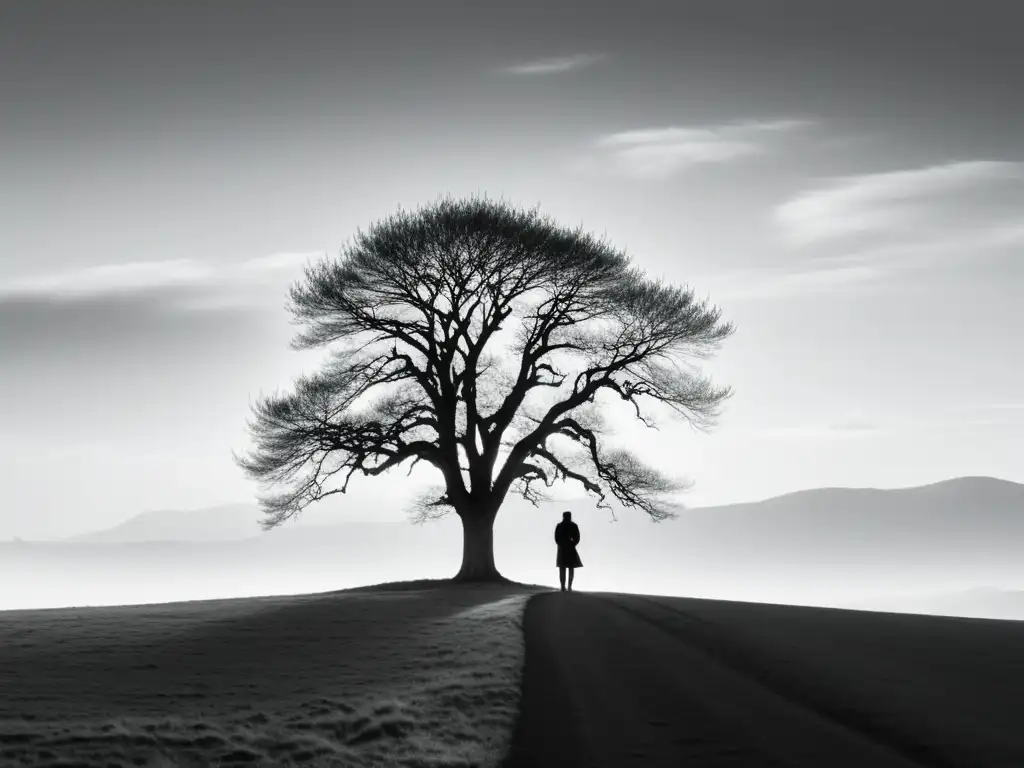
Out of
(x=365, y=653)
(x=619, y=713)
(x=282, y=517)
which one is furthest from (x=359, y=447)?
(x=619, y=713)

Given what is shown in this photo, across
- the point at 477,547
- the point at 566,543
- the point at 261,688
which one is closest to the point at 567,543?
the point at 566,543

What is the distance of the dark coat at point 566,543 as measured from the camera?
27.0m

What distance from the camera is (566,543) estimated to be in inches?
1071

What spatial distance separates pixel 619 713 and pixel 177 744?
464 centimetres

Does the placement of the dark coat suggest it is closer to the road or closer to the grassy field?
the grassy field

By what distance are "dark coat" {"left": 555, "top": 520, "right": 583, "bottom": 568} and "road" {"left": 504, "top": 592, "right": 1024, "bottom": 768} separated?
7.03 meters

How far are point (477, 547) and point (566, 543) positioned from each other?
6.84 metres

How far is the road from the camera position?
32.0 feet

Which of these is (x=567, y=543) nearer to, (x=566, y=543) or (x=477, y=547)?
(x=566, y=543)

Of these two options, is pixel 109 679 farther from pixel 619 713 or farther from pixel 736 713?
pixel 736 713

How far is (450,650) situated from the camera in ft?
51.5

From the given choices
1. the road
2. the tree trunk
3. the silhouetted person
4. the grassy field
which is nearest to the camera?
the road

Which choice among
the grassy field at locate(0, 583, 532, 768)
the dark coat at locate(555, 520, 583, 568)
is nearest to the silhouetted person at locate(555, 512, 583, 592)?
the dark coat at locate(555, 520, 583, 568)

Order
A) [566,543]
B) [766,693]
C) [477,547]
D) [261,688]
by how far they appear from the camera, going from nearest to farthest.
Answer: [766,693] < [261,688] < [566,543] < [477,547]
